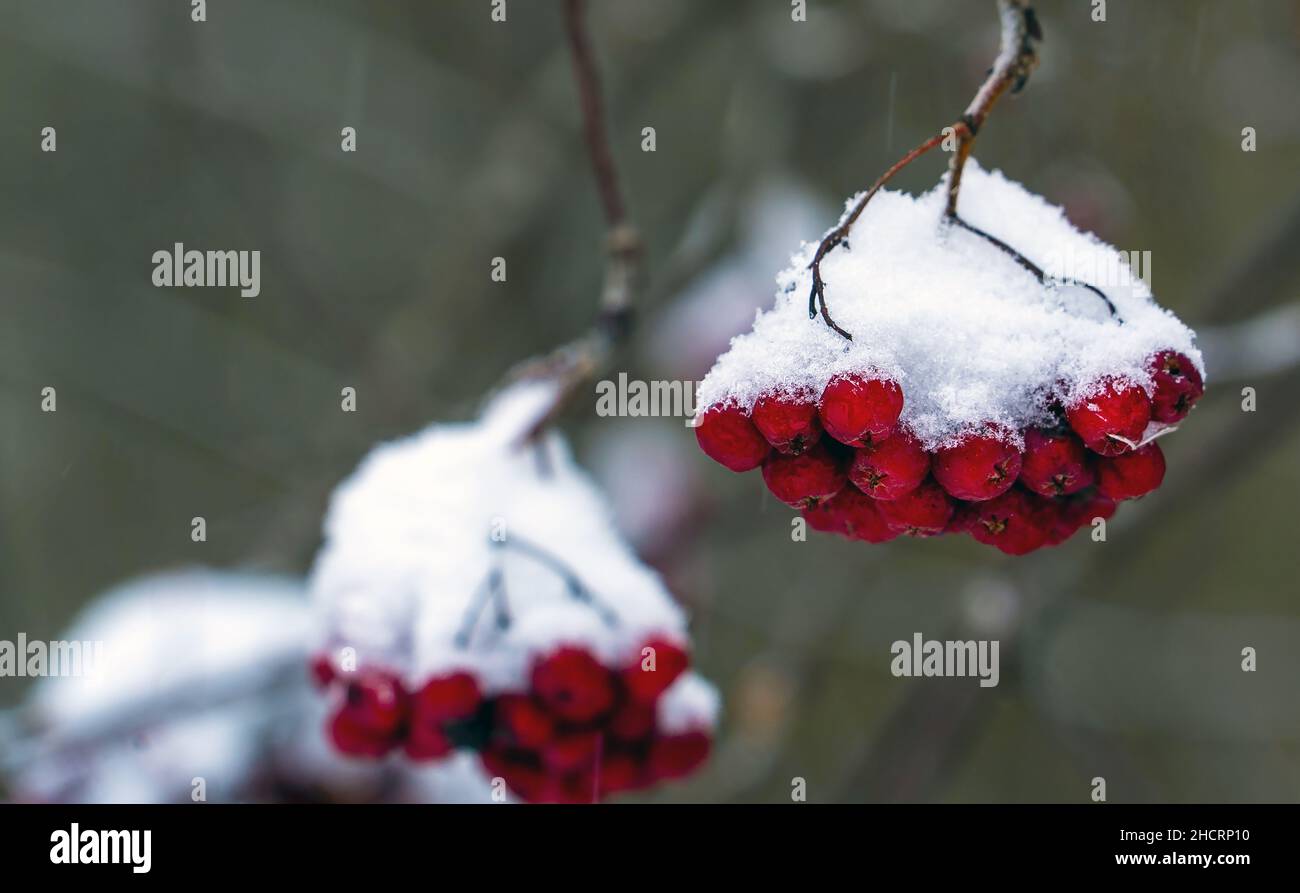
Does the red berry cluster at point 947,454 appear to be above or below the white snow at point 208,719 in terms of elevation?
above

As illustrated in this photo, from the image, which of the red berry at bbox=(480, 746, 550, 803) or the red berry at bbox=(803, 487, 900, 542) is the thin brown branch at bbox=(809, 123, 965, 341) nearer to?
the red berry at bbox=(803, 487, 900, 542)

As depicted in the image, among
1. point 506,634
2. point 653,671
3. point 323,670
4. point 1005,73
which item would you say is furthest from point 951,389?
point 323,670

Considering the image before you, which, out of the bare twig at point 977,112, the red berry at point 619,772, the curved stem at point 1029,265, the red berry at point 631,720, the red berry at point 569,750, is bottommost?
the red berry at point 619,772

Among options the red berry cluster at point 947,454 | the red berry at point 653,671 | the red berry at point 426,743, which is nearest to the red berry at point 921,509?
the red berry cluster at point 947,454

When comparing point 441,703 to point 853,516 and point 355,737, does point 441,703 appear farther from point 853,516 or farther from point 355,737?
point 853,516

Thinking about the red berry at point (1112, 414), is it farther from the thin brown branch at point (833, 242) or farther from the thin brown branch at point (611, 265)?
the thin brown branch at point (611, 265)

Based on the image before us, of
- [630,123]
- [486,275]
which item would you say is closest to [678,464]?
[486,275]

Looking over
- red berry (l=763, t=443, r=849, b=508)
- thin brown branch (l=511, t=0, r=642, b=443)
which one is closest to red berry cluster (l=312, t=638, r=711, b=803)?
thin brown branch (l=511, t=0, r=642, b=443)

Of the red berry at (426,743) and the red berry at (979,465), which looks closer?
the red berry at (979,465)
